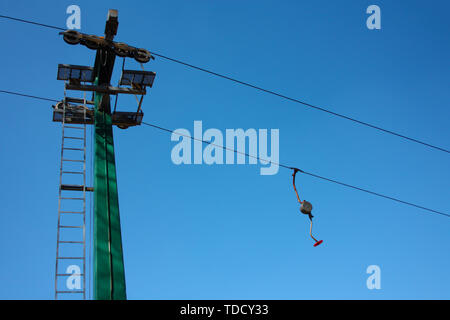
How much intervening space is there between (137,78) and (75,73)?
4.66 ft

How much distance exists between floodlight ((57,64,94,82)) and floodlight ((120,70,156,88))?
752 mm

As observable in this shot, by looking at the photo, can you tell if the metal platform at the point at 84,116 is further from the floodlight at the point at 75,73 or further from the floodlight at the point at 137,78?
the floodlight at the point at 137,78

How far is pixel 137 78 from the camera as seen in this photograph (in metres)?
12.6

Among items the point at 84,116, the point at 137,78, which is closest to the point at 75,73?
the point at 84,116

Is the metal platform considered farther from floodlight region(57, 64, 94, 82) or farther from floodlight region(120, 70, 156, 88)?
floodlight region(120, 70, 156, 88)

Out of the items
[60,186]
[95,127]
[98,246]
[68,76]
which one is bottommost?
[98,246]

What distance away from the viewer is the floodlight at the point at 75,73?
12000mm

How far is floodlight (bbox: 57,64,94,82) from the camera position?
39.4ft

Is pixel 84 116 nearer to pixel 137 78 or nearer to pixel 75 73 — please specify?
pixel 75 73

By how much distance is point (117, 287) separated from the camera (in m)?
Result: 9.44

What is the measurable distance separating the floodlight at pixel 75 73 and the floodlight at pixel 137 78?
29.6 inches
